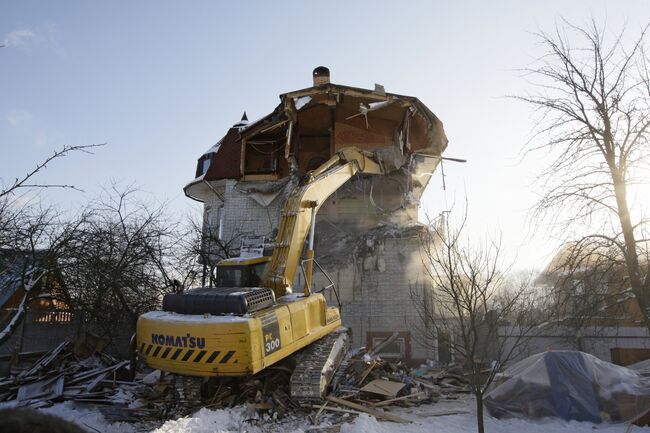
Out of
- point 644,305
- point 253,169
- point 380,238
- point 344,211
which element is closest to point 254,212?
point 253,169

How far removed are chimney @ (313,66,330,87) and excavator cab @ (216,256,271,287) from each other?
45.0 feet

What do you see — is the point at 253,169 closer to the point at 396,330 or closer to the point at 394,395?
the point at 396,330

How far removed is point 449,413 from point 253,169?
46.8ft

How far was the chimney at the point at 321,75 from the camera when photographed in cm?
2108

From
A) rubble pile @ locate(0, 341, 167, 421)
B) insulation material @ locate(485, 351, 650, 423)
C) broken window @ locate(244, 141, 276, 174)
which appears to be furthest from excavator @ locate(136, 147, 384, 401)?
broken window @ locate(244, 141, 276, 174)

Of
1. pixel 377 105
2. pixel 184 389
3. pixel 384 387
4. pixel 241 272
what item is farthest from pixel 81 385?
pixel 377 105

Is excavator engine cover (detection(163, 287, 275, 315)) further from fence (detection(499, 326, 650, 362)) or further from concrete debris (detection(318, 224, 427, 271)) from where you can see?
fence (detection(499, 326, 650, 362))

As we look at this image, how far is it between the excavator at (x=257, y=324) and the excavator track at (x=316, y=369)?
0.06ft

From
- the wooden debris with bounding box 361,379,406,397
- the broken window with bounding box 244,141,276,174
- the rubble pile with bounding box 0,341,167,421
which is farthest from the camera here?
the broken window with bounding box 244,141,276,174

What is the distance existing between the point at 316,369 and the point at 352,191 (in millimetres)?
11998

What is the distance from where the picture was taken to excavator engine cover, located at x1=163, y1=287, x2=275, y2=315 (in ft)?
24.8

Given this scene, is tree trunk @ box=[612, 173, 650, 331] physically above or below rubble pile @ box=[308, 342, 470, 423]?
above

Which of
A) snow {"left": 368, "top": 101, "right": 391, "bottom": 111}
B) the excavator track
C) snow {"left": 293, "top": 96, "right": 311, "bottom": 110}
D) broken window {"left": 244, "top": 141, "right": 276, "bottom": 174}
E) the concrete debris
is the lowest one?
the excavator track

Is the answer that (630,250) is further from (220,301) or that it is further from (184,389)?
(184,389)
